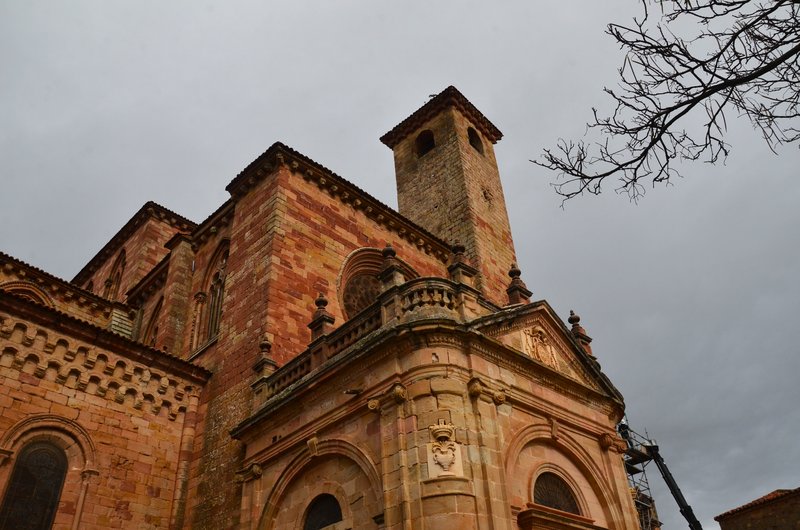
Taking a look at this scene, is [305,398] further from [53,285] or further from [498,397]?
[53,285]

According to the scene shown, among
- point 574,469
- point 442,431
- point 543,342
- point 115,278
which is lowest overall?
point 442,431

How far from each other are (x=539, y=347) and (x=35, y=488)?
32.7ft

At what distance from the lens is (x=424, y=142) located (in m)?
29.9

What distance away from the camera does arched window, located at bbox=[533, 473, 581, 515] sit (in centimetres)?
1085

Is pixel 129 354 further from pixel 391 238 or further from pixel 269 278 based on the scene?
pixel 391 238

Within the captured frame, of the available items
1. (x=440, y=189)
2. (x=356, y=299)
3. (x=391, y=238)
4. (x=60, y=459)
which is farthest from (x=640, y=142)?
(x=440, y=189)

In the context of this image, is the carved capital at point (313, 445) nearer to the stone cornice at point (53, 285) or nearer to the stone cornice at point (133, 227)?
the stone cornice at point (53, 285)

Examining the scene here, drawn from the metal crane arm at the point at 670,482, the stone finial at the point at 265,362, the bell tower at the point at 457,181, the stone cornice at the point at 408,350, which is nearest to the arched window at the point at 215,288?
the stone finial at the point at 265,362

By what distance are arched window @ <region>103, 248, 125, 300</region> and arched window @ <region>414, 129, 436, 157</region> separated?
14568 mm

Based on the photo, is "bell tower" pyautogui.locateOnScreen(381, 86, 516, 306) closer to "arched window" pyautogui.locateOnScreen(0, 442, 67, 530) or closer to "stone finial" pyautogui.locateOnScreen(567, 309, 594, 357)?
"stone finial" pyautogui.locateOnScreen(567, 309, 594, 357)

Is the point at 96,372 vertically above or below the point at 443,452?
above

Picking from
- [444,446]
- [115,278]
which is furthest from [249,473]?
[115,278]

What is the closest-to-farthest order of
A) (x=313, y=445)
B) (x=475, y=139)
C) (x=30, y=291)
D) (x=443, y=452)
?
(x=443, y=452) → (x=313, y=445) → (x=30, y=291) → (x=475, y=139)

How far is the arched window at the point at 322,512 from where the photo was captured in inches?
422
